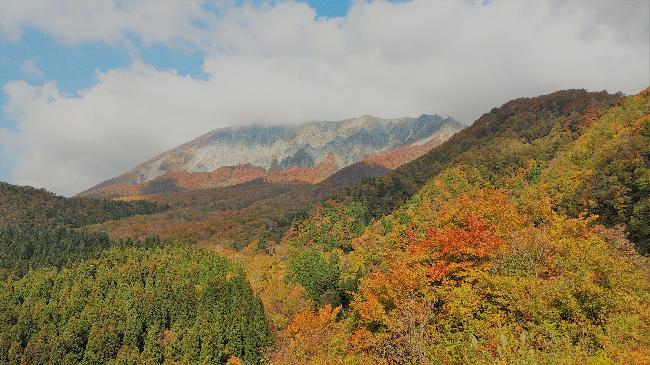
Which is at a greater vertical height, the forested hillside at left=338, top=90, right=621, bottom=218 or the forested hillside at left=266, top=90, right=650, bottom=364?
the forested hillside at left=338, top=90, right=621, bottom=218

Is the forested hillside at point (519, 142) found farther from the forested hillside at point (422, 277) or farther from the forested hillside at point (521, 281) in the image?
the forested hillside at point (521, 281)

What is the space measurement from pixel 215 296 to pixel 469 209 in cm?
7752

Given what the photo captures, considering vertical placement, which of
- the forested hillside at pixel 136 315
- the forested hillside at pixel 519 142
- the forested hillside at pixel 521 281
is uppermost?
the forested hillside at pixel 519 142

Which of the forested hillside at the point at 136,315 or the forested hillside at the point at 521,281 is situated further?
the forested hillside at the point at 136,315

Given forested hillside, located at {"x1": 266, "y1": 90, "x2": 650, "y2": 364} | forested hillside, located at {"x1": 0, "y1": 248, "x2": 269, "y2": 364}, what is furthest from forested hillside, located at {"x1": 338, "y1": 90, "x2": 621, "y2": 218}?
forested hillside, located at {"x1": 0, "y1": 248, "x2": 269, "y2": 364}

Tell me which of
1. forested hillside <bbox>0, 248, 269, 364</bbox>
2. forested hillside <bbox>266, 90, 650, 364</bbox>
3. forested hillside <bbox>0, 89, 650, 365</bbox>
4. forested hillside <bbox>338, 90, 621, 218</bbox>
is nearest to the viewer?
forested hillside <bbox>266, 90, 650, 364</bbox>

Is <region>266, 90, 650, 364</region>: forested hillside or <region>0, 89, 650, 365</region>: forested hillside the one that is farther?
<region>0, 89, 650, 365</region>: forested hillside

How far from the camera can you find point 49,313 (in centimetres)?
11831

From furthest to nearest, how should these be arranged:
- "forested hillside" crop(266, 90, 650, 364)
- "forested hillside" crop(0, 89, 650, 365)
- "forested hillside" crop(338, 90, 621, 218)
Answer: "forested hillside" crop(338, 90, 621, 218)
"forested hillside" crop(0, 89, 650, 365)
"forested hillside" crop(266, 90, 650, 364)

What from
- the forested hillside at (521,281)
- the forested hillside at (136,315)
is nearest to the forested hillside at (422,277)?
the forested hillside at (521,281)

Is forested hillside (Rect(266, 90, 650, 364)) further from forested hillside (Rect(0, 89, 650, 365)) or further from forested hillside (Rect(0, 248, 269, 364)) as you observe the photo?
forested hillside (Rect(0, 248, 269, 364))

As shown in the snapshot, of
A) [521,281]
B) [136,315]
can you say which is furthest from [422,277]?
[136,315]

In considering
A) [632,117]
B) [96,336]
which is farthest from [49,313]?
[632,117]

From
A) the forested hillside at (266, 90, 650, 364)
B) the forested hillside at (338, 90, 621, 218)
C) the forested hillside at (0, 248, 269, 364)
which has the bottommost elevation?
the forested hillside at (0, 248, 269, 364)
